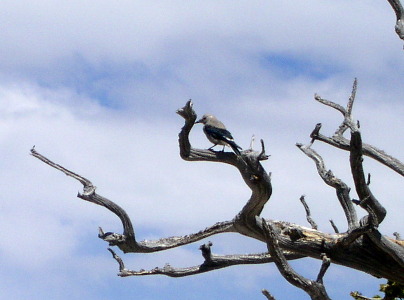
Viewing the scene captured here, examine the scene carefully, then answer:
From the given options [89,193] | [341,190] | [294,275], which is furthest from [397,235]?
[89,193]

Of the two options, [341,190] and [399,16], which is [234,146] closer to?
[341,190]

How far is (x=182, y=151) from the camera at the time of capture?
1065 centimetres

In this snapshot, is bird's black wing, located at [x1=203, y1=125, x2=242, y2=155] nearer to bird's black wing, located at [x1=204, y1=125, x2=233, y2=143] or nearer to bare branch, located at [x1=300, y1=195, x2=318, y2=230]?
bird's black wing, located at [x1=204, y1=125, x2=233, y2=143]

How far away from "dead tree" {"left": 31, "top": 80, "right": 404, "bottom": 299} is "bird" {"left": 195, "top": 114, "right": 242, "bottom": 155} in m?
0.72

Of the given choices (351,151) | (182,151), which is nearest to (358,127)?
(351,151)

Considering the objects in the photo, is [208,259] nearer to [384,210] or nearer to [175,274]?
[175,274]

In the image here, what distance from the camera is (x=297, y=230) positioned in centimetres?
1223

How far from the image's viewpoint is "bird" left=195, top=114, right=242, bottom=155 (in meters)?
11.6

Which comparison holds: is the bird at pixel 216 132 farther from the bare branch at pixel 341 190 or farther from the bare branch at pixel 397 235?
the bare branch at pixel 397 235

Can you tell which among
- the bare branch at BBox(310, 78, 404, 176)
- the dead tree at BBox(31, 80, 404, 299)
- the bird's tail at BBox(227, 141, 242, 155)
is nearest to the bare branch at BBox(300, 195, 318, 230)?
the dead tree at BBox(31, 80, 404, 299)

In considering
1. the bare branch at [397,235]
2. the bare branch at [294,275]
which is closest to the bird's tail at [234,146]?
the bare branch at [294,275]

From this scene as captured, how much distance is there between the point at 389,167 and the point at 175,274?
3.39 m

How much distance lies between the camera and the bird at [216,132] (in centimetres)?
1156

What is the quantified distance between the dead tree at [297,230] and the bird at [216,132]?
724mm
